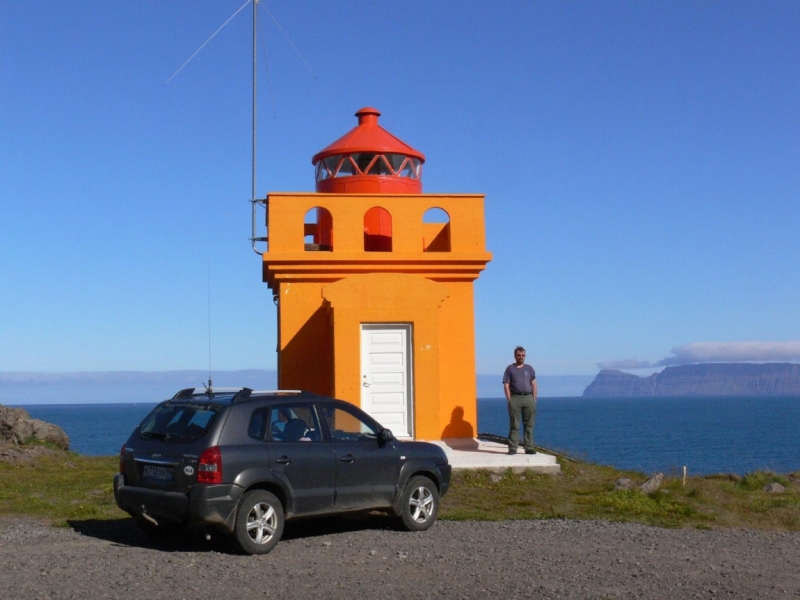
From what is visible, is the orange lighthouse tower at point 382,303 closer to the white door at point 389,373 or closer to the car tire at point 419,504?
the white door at point 389,373

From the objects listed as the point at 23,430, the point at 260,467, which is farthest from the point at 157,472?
the point at 23,430

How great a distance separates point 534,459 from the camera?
15.6 metres

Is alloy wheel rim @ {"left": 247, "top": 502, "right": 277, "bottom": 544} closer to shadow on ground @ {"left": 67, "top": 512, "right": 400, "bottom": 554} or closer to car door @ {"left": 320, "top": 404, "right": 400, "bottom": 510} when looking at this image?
shadow on ground @ {"left": 67, "top": 512, "right": 400, "bottom": 554}

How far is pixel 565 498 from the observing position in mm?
13555

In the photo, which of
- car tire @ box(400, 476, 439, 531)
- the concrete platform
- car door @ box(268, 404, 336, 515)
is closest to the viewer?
car door @ box(268, 404, 336, 515)

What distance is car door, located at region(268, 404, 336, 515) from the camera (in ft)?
30.7

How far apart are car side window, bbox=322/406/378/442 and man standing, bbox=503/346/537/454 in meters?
5.59

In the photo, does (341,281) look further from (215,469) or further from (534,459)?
(215,469)

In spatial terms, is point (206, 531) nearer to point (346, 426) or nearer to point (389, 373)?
point (346, 426)

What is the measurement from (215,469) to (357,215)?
9.77 meters

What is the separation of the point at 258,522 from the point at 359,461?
141cm

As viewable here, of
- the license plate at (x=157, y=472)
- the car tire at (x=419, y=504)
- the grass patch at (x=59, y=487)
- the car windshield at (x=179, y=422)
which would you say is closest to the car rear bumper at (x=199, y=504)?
the license plate at (x=157, y=472)

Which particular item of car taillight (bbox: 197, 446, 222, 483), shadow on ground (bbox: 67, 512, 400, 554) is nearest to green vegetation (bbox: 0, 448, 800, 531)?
shadow on ground (bbox: 67, 512, 400, 554)

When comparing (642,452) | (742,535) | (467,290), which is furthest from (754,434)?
(742,535)
